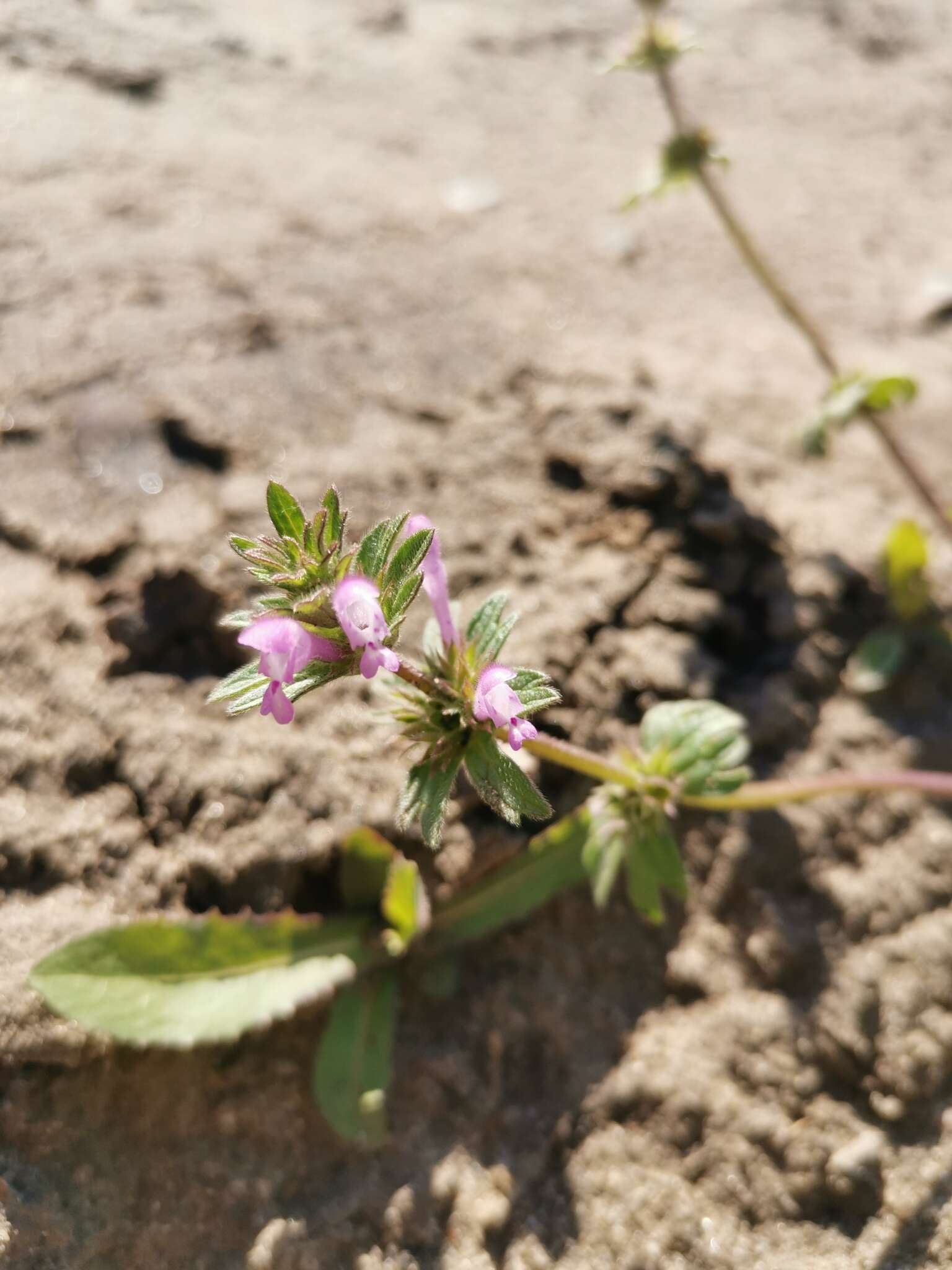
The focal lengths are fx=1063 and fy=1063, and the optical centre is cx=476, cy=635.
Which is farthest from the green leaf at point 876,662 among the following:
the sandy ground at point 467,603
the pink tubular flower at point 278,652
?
the pink tubular flower at point 278,652

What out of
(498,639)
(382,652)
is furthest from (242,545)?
(498,639)

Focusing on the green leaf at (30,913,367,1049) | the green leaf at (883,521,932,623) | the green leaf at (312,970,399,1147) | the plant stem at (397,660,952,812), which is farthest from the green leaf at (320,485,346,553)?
the green leaf at (883,521,932,623)

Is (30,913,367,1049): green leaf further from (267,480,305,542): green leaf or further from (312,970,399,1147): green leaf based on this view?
(267,480,305,542): green leaf

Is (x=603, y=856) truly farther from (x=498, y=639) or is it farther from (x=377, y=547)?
(x=377, y=547)

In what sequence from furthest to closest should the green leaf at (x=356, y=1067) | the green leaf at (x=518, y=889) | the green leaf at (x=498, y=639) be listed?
the green leaf at (x=518, y=889) < the green leaf at (x=356, y=1067) < the green leaf at (x=498, y=639)

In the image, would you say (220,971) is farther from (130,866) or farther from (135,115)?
(135,115)

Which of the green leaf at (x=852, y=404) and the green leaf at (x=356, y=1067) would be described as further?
the green leaf at (x=852, y=404)

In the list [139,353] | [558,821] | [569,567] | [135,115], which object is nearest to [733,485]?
[569,567]

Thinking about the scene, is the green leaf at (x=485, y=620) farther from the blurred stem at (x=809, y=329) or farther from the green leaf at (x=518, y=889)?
the blurred stem at (x=809, y=329)
